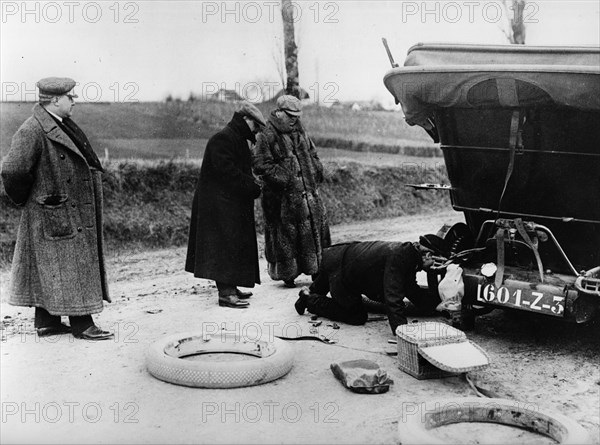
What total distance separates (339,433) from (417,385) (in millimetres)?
1083

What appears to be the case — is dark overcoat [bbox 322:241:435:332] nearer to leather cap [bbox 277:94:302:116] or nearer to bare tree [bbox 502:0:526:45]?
leather cap [bbox 277:94:302:116]

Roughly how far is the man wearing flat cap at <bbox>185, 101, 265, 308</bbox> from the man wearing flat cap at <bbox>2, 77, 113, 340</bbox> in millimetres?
1463

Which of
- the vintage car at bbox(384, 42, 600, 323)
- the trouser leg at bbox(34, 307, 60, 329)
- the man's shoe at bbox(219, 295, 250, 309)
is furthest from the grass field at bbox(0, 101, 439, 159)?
the vintage car at bbox(384, 42, 600, 323)

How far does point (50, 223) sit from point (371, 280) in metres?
2.68

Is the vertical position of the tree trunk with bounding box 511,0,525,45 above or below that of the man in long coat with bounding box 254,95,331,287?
above

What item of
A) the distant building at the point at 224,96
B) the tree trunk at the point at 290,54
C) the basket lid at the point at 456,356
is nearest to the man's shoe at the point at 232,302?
the basket lid at the point at 456,356

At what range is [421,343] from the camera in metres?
5.20

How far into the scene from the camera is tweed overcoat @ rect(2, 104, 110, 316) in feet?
19.2

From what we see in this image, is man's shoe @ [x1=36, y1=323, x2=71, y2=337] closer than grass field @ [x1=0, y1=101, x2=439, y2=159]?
Yes

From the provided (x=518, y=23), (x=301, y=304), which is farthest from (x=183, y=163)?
(x=518, y=23)

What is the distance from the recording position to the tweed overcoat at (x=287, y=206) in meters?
8.00

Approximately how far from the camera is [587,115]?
5.46 metres

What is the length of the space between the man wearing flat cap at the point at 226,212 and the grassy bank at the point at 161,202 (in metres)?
3.85

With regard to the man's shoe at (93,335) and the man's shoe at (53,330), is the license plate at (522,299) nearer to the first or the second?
the man's shoe at (93,335)
